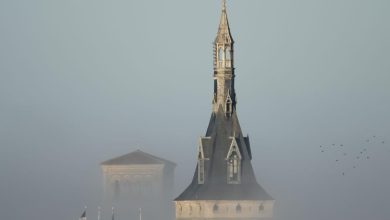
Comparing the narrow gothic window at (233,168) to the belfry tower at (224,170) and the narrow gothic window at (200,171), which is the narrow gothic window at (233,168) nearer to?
the belfry tower at (224,170)

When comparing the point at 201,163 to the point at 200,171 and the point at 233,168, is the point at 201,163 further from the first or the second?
the point at 233,168

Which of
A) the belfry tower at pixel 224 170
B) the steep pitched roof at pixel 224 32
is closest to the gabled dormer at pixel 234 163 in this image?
the belfry tower at pixel 224 170

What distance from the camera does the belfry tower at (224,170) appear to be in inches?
7087

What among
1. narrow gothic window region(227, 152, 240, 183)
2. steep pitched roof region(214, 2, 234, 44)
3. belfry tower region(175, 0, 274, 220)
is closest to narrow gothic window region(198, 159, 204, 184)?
belfry tower region(175, 0, 274, 220)

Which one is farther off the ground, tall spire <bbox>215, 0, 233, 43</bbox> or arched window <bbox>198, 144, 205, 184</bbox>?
tall spire <bbox>215, 0, 233, 43</bbox>

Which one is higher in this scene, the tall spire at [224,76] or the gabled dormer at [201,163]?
the tall spire at [224,76]

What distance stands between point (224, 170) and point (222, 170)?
0.17m

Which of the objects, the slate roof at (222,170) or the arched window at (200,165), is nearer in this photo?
the slate roof at (222,170)

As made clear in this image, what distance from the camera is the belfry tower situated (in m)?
180

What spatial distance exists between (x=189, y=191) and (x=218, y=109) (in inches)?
296

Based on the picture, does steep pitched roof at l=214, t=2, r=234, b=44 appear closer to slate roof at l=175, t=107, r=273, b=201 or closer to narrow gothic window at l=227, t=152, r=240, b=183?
slate roof at l=175, t=107, r=273, b=201

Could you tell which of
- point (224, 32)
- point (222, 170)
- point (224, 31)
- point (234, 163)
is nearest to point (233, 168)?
point (234, 163)

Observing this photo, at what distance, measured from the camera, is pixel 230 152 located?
181125 mm

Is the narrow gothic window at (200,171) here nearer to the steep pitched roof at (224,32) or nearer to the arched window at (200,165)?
the arched window at (200,165)
